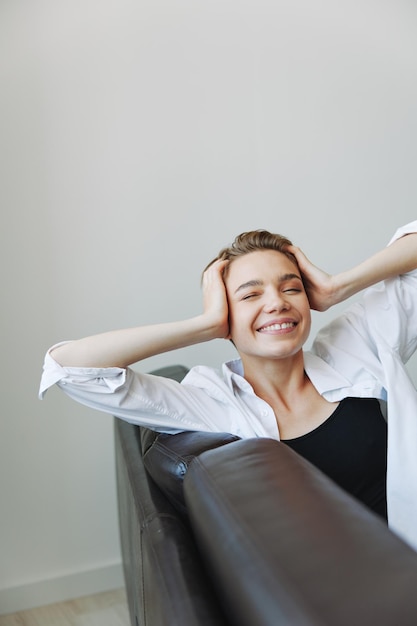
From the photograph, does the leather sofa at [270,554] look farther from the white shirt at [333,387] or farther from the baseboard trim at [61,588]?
the baseboard trim at [61,588]

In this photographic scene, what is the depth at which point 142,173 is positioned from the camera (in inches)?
88.0

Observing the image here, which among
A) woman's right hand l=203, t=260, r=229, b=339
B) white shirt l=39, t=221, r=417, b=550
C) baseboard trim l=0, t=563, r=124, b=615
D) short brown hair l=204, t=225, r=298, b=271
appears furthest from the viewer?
baseboard trim l=0, t=563, r=124, b=615

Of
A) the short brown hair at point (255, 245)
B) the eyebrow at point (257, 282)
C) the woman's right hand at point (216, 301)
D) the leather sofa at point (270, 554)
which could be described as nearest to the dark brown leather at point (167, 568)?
the leather sofa at point (270, 554)

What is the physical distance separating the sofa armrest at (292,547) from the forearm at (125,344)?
635 millimetres

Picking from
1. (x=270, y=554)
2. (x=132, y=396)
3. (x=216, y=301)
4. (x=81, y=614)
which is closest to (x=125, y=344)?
(x=132, y=396)

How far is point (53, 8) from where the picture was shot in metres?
2.13

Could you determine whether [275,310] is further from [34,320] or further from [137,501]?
[34,320]

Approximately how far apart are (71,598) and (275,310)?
156cm

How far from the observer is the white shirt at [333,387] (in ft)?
4.44

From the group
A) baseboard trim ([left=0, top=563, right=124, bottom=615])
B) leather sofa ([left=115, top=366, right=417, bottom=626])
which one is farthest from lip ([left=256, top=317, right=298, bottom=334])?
baseboard trim ([left=0, top=563, right=124, bottom=615])

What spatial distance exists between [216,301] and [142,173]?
92 cm

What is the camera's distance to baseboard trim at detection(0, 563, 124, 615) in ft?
7.43

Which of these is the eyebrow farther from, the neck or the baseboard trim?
the baseboard trim

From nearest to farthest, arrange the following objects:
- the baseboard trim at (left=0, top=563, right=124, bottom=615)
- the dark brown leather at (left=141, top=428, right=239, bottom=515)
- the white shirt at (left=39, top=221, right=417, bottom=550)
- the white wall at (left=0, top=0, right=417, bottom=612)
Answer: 1. the dark brown leather at (left=141, top=428, right=239, bottom=515)
2. the white shirt at (left=39, top=221, right=417, bottom=550)
3. the white wall at (left=0, top=0, right=417, bottom=612)
4. the baseboard trim at (left=0, top=563, right=124, bottom=615)
